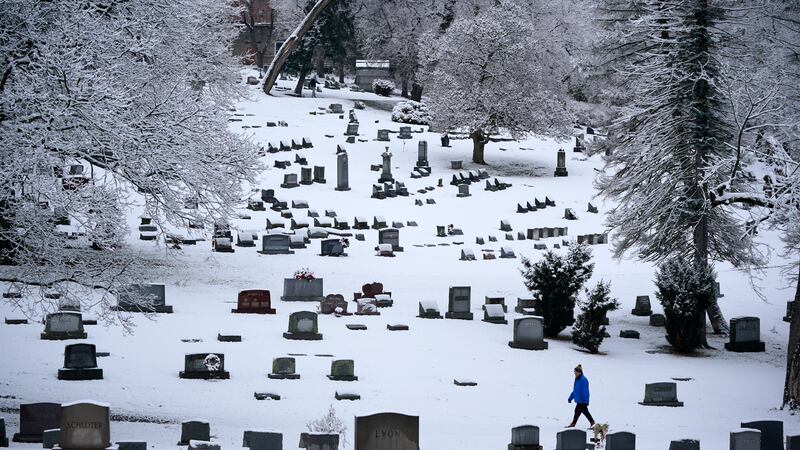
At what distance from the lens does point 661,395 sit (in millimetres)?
20156

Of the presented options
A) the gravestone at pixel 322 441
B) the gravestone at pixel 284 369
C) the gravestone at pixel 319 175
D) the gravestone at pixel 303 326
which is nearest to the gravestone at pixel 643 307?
the gravestone at pixel 303 326

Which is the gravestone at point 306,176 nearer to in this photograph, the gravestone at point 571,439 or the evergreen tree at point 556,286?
the evergreen tree at point 556,286

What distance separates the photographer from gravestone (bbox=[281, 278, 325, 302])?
26.4 m

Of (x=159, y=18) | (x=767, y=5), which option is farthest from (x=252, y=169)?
(x=767, y=5)

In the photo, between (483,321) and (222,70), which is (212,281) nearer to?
(483,321)

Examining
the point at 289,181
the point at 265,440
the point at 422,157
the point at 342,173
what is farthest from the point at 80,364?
the point at 422,157

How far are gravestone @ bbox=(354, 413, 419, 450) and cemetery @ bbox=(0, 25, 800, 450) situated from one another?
1.0 inches

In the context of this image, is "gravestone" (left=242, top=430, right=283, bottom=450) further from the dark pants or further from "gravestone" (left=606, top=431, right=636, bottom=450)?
the dark pants

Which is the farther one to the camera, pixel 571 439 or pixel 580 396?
pixel 580 396

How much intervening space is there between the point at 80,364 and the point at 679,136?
15963 mm

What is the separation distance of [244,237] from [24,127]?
17732mm

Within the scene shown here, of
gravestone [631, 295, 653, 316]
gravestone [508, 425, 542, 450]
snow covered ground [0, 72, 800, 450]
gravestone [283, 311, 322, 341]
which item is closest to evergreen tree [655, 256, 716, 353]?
snow covered ground [0, 72, 800, 450]

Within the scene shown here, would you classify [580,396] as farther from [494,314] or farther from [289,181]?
[289,181]

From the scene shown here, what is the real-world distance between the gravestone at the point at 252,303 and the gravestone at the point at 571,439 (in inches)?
431
